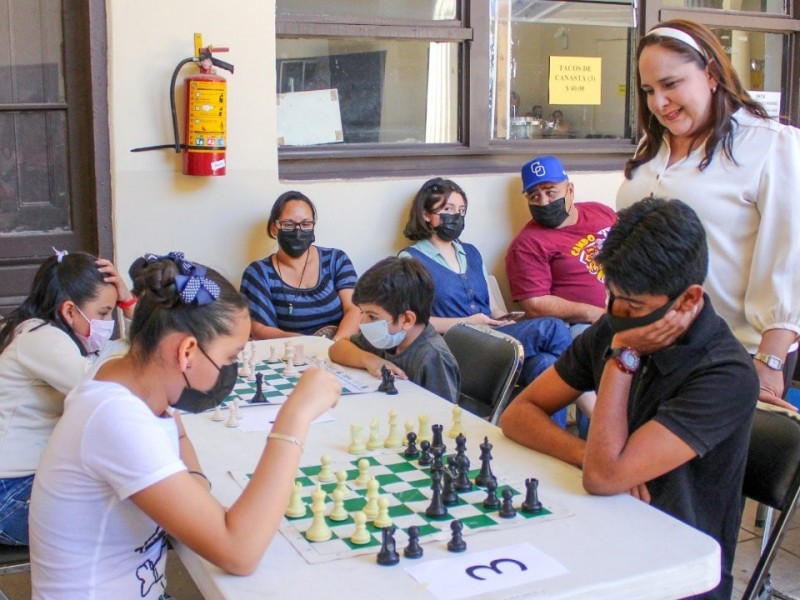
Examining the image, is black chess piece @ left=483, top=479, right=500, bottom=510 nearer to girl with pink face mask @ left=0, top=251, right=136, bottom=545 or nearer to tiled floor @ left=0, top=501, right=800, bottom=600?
girl with pink face mask @ left=0, top=251, right=136, bottom=545

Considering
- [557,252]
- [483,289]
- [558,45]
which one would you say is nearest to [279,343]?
[483,289]

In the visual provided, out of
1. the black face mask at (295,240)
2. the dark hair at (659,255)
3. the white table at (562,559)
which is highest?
the dark hair at (659,255)

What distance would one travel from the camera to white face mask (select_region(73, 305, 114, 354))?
2.77 meters

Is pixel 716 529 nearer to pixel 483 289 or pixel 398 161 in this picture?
pixel 483 289

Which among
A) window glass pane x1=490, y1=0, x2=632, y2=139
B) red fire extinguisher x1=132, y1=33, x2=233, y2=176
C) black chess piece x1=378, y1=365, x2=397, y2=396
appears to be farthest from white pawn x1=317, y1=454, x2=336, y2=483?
window glass pane x1=490, y1=0, x2=632, y2=139

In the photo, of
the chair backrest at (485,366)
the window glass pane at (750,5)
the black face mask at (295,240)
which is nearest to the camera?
the chair backrest at (485,366)

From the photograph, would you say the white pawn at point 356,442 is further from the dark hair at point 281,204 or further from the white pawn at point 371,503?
the dark hair at point 281,204

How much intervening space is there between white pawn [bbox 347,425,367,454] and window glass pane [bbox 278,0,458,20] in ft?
9.38

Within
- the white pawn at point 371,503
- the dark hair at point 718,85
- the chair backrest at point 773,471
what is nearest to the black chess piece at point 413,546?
the white pawn at point 371,503

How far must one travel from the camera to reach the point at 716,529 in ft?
6.55

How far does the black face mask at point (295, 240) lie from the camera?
429 centimetres

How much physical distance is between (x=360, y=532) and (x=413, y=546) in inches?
4.4

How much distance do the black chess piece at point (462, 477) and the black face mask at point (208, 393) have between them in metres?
0.50

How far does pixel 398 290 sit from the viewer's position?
3.04 m
